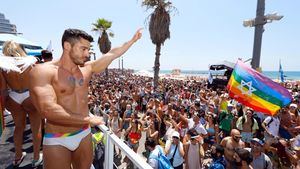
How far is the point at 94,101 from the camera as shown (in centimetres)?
1149

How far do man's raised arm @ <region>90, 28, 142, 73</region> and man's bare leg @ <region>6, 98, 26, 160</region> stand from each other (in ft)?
4.65

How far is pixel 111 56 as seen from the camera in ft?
8.11

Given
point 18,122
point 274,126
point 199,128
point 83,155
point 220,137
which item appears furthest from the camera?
point 220,137

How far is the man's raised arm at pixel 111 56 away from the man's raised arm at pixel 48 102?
55 cm

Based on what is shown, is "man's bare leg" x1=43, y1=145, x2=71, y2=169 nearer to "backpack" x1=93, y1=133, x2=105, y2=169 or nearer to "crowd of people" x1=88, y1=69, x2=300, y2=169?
"backpack" x1=93, y1=133, x2=105, y2=169

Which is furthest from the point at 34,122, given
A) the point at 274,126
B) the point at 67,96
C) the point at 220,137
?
the point at 274,126

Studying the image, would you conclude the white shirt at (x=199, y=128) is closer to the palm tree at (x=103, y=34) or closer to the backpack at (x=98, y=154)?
the backpack at (x=98, y=154)

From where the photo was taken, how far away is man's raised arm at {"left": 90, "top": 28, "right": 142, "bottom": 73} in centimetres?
238

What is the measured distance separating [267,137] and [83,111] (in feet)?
22.0

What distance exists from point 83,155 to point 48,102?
657 mm

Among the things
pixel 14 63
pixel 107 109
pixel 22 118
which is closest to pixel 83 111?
pixel 14 63

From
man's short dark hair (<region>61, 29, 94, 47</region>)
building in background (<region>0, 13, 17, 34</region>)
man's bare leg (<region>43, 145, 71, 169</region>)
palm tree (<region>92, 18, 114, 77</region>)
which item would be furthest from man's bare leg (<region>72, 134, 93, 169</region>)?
building in background (<region>0, 13, 17, 34</region>)

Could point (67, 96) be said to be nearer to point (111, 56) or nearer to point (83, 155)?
point (83, 155)

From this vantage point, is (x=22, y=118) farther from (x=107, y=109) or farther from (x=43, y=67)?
(x=107, y=109)
